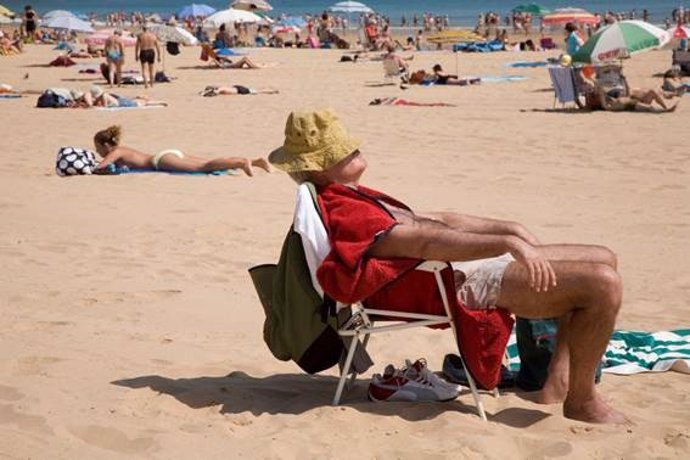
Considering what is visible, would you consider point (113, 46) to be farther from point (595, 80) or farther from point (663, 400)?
point (663, 400)

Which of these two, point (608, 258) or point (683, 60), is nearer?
point (608, 258)

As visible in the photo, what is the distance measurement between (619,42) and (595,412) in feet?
42.2

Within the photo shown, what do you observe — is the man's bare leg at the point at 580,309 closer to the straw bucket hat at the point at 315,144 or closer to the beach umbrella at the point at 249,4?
the straw bucket hat at the point at 315,144

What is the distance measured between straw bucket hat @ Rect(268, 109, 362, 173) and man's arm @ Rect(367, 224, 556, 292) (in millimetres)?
371

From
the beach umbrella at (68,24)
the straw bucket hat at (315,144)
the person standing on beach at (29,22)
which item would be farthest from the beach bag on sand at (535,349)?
the person standing on beach at (29,22)

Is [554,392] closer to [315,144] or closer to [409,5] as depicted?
[315,144]

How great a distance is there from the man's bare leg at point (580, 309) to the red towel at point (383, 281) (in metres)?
0.10

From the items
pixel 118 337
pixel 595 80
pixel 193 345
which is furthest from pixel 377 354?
pixel 595 80

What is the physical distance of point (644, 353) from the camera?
14.4ft

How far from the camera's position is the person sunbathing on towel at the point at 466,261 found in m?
3.38

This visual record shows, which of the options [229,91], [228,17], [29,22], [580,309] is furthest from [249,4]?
[580,309]

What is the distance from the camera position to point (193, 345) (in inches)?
181

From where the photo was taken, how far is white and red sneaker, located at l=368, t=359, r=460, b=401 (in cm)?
378

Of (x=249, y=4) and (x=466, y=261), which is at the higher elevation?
(x=466, y=261)
